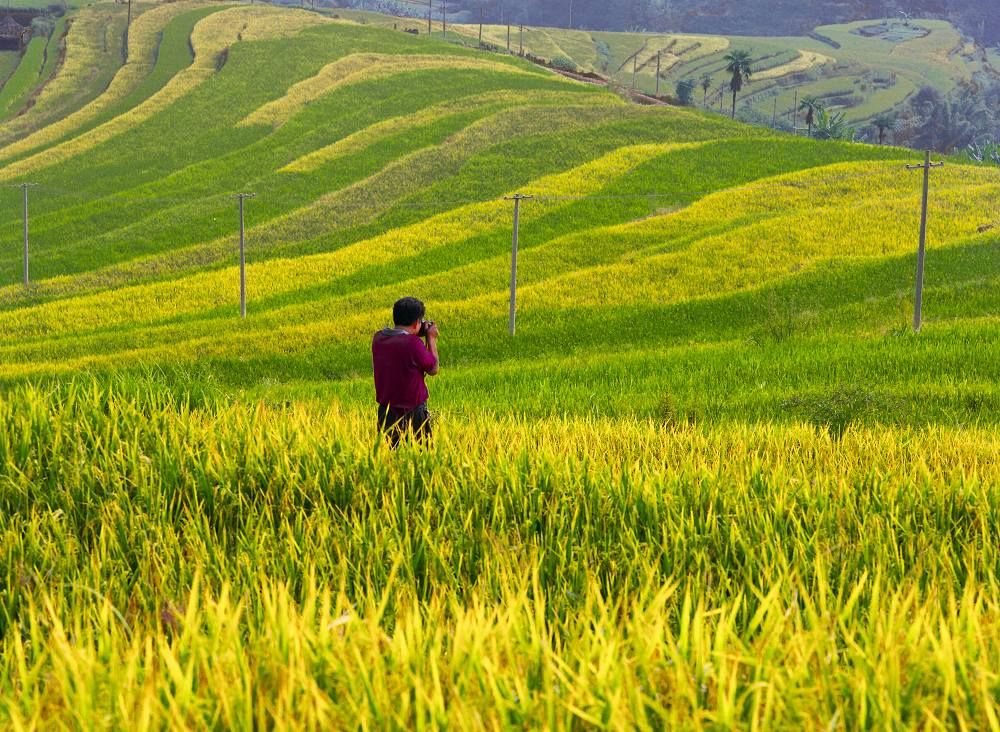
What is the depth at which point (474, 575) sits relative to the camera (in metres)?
4.82

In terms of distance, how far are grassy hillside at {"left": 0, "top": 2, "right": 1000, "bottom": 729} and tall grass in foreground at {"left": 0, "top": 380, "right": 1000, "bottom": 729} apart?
0.10 feet

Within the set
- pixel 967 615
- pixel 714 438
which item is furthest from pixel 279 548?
pixel 714 438

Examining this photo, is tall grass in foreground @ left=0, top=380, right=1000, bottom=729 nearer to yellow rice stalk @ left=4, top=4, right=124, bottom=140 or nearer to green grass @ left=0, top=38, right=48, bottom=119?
yellow rice stalk @ left=4, top=4, right=124, bottom=140

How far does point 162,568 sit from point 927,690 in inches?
137

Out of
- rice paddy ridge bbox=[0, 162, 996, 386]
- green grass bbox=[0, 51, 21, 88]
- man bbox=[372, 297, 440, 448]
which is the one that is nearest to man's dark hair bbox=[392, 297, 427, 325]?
man bbox=[372, 297, 440, 448]

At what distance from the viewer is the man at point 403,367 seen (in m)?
8.24

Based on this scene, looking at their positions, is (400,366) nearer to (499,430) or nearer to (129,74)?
(499,430)

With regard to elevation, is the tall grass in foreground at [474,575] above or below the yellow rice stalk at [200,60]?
below

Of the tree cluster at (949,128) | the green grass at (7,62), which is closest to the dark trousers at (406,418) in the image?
the green grass at (7,62)

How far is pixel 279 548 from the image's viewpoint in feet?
16.3

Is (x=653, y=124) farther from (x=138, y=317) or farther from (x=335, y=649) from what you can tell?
(x=335, y=649)

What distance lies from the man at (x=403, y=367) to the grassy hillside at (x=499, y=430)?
501 millimetres

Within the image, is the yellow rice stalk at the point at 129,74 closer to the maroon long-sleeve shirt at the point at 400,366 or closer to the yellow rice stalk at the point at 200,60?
the yellow rice stalk at the point at 200,60

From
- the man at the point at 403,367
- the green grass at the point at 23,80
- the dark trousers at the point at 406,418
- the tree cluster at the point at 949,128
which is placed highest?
the tree cluster at the point at 949,128
